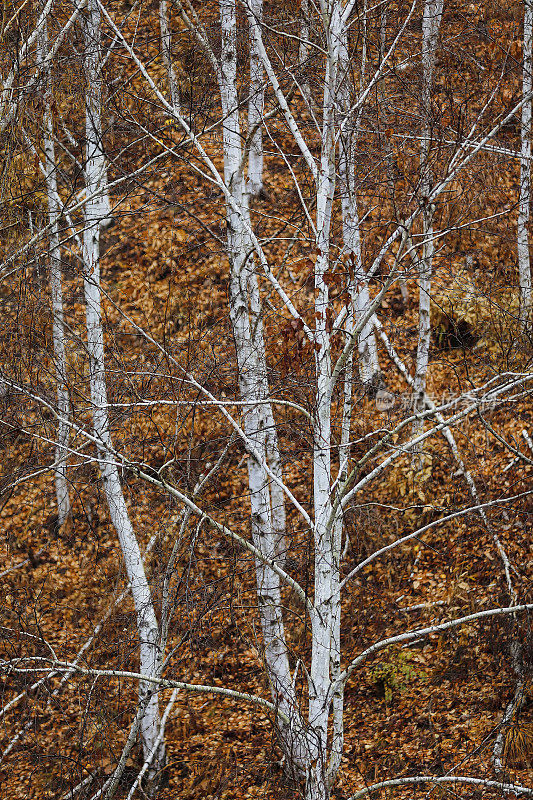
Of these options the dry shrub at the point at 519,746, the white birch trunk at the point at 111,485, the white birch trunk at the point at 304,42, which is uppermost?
the white birch trunk at the point at 304,42

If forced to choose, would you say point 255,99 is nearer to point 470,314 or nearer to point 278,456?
point 278,456

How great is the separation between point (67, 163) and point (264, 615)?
11.6 m

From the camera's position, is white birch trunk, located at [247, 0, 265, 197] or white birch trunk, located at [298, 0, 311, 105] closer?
white birch trunk, located at [298, 0, 311, 105]

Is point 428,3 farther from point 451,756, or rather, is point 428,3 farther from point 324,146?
point 451,756

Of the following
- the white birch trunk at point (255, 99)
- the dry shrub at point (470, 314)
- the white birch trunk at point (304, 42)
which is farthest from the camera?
the dry shrub at point (470, 314)

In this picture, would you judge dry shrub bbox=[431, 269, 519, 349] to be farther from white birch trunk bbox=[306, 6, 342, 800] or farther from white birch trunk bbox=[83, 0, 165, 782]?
white birch trunk bbox=[306, 6, 342, 800]

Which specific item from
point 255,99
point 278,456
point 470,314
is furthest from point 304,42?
point 470,314

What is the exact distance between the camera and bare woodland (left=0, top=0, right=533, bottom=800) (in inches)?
215

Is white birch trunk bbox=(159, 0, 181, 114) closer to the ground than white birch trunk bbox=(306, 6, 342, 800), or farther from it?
farther from it

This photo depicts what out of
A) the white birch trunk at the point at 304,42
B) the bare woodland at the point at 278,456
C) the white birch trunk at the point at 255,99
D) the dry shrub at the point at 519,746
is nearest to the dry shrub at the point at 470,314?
the bare woodland at the point at 278,456

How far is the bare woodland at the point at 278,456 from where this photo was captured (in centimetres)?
547

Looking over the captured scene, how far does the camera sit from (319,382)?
17.8ft

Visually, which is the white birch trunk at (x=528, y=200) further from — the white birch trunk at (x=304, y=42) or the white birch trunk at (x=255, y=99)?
the white birch trunk at (x=304, y=42)

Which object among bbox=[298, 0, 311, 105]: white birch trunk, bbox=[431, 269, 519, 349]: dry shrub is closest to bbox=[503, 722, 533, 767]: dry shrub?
bbox=[431, 269, 519, 349]: dry shrub
